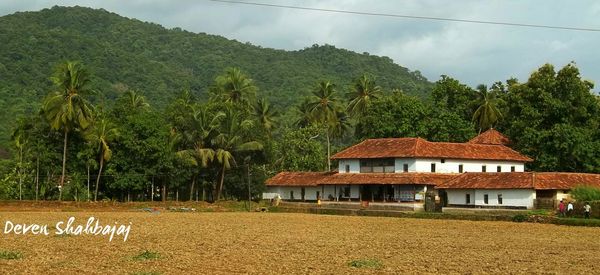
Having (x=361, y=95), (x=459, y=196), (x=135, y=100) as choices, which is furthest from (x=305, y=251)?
(x=361, y=95)

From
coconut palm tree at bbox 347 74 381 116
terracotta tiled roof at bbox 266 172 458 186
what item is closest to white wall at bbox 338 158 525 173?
terracotta tiled roof at bbox 266 172 458 186

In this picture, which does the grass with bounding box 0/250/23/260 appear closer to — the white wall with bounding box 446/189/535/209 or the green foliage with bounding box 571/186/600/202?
the green foliage with bounding box 571/186/600/202

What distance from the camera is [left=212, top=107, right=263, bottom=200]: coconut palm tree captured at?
7519 cm

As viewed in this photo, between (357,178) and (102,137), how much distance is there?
24108mm

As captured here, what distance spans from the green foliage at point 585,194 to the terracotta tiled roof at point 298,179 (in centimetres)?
2886

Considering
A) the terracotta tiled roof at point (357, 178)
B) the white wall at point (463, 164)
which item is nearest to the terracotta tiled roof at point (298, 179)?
the terracotta tiled roof at point (357, 178)

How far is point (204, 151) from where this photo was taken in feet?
241

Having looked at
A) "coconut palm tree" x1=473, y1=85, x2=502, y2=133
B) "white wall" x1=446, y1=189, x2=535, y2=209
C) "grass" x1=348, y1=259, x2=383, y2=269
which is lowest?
"grass" x1=348, y1=259, x2=383, y2=269

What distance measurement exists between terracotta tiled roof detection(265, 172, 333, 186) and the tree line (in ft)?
10.3

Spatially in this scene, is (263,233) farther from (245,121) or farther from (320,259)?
(245,121)

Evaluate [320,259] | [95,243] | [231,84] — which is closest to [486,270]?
[320,259]

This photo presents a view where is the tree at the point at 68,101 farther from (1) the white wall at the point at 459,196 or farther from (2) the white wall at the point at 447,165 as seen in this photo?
(1) the white wall at the point at 459,196

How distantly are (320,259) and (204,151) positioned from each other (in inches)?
2041

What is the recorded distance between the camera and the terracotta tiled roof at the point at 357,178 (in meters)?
64.9
